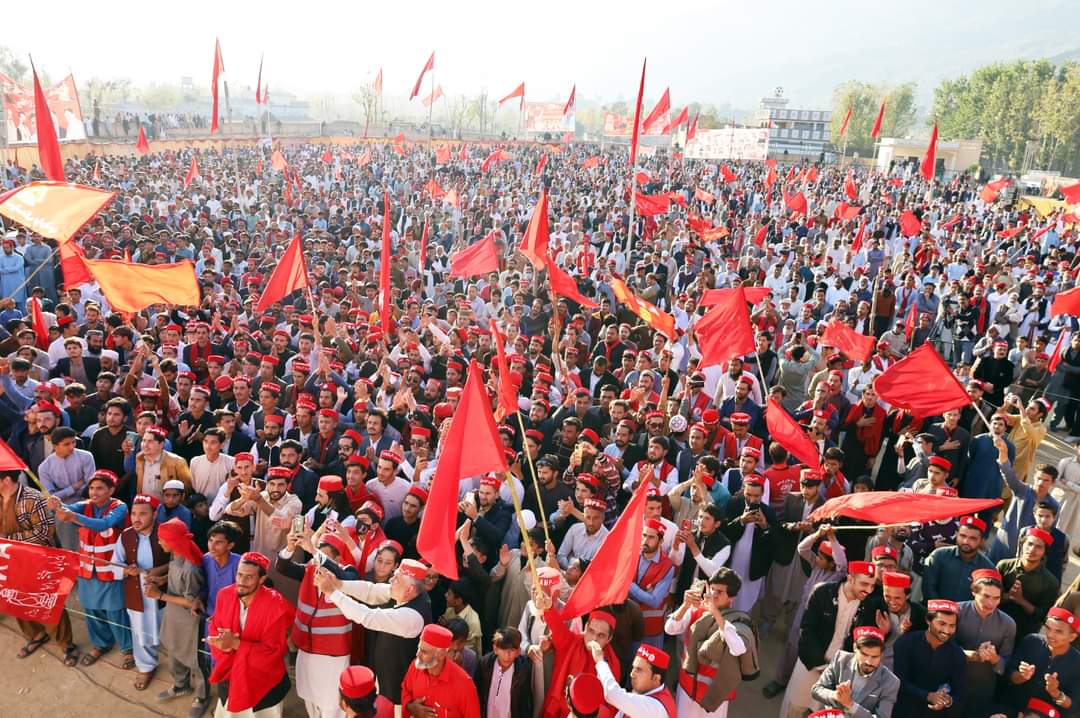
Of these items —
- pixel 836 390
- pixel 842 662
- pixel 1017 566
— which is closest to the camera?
pixel 842 662

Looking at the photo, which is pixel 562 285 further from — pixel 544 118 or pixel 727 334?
pixel 544 118

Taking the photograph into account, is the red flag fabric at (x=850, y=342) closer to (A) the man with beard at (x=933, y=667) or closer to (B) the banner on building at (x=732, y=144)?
(A) the man with beard at (x=933, y=667)

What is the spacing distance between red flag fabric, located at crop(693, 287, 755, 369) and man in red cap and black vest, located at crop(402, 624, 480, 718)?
4280 millimetres

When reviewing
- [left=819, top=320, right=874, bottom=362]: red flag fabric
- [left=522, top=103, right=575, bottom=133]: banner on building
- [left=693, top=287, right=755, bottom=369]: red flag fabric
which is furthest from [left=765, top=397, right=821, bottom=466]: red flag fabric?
[left=522, top=103, right=575, bottom=133]: banner on building

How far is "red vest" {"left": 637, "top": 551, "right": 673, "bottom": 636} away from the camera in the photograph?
14.8 ft

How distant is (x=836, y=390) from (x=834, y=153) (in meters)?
61.5

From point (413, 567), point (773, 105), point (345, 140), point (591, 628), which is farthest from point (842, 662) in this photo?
point (773, 105)

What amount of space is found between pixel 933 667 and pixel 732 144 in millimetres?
20926

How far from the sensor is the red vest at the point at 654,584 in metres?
4.51

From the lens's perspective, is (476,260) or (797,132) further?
(797,132)

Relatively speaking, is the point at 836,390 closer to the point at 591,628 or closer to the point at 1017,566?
the point at 1017,566

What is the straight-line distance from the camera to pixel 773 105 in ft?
242

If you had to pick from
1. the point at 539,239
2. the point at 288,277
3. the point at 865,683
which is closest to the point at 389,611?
the point at 865,683

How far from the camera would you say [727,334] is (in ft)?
23.0
